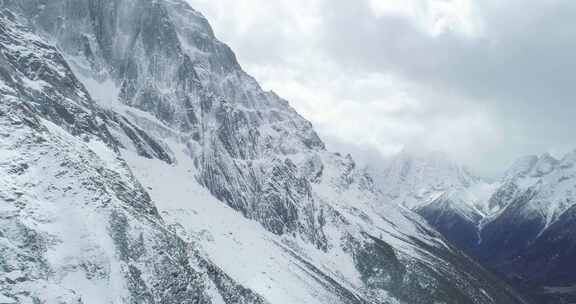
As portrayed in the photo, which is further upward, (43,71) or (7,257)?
(43,71)

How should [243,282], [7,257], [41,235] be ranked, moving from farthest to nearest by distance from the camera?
1. [243,282]
2. [41,235]
3. [7,257]

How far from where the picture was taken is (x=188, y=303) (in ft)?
477

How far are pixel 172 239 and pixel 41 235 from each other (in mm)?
40186

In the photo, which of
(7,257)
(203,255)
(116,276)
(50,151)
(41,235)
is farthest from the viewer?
(203,255)

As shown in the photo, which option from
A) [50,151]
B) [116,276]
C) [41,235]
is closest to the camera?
[41,235]

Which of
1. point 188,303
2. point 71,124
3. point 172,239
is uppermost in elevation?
point 71,124

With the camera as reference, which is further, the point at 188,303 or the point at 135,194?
the point at 135,194

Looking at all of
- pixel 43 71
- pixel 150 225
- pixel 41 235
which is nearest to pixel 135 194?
pixel 150 225

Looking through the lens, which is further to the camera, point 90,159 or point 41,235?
point 90,159

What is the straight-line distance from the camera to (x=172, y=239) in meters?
154

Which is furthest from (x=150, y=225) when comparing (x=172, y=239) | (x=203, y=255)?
(x=203, y=255)

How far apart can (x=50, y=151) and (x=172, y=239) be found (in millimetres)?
36186

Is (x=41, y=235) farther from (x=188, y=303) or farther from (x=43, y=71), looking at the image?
(x=43, y=71)

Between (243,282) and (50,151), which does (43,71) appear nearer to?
(50,151)
